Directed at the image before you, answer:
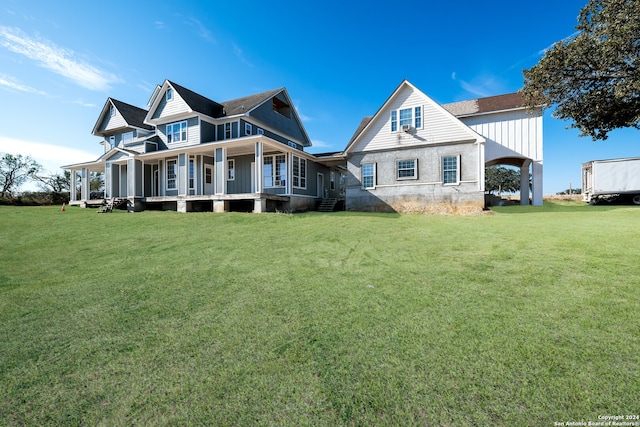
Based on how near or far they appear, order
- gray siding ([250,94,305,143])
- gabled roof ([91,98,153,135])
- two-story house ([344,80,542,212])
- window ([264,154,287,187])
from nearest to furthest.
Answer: two-story house ([344,80,542,212]) → window ([264,154,287,187]) → gray siding ([250,94,305,143]) → gabled roof ([91,98,153,135])

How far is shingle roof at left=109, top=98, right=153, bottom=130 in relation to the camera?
22.8 metres

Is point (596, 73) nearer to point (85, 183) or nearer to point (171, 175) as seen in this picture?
point (171, 175)

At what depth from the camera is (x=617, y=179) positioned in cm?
1748

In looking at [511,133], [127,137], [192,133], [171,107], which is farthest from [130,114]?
[511,133]

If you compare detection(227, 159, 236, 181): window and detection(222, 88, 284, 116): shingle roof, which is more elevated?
detection(222, 88, 284, 116): shingle roof

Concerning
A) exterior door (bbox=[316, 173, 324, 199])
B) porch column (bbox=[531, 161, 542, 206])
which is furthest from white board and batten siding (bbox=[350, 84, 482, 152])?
porch column (bbox=[531, 161, 542, 206])

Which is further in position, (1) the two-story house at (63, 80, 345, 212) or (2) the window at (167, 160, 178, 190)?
(2) the window at (167, 160, 178, 190)

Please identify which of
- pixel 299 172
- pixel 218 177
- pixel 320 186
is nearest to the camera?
pixel 218 177

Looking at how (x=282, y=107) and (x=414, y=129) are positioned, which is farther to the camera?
(x=282, y=107)

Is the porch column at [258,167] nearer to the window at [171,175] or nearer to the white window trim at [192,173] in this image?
the white window trim at [192,173]

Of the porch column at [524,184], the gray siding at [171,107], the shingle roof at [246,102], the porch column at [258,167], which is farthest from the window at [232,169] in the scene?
the porch column at [524,184]

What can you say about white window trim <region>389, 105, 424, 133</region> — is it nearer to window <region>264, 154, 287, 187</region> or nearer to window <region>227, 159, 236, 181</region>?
window <region>264, 154, 287, 187</region>

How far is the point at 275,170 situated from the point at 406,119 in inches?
342

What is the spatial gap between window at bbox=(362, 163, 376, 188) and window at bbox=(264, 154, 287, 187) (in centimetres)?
505
